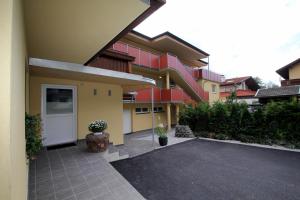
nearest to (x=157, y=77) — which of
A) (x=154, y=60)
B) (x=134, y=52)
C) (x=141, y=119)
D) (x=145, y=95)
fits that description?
(x=154, y=60)

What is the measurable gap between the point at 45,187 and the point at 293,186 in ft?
19.3

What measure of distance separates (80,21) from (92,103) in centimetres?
446

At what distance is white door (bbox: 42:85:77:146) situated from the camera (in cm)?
551

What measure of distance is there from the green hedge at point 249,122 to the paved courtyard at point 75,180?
24.1 ft

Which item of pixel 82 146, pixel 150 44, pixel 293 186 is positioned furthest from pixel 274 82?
pixel 82 146

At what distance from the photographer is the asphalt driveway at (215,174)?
3.54 m

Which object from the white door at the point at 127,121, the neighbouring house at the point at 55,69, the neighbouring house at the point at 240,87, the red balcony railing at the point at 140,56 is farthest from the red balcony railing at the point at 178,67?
the neighbouring house at the point at 240,87

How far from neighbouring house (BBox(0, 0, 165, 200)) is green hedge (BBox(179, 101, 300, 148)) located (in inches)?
219

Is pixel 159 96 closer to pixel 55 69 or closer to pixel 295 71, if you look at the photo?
pixel 55 69

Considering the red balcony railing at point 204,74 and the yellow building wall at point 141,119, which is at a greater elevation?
the red balcony railing at point 204,74

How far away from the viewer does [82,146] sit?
5.66m

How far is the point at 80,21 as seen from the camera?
263 centimetres

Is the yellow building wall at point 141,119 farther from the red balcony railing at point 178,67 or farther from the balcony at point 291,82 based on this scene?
the balcony at point 291,82

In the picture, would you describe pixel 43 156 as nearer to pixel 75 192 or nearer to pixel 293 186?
pixel 75 192
